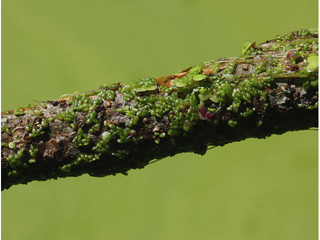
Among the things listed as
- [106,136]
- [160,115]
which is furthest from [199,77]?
[106,136]

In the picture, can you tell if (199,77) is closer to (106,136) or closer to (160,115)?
(160,115)

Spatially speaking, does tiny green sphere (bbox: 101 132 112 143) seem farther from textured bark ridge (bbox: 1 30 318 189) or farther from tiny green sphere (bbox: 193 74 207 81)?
tiny green sphere (bbox: 193 74 207 81)

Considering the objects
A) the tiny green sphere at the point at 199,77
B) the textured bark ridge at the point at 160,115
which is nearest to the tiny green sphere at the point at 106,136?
the textured bark ridge at the point at 160,115

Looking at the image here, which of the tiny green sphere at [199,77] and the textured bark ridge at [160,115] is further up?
the tiny green sphere at [199,77]

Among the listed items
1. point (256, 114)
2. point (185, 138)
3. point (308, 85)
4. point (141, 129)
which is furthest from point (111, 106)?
point (308, 85)

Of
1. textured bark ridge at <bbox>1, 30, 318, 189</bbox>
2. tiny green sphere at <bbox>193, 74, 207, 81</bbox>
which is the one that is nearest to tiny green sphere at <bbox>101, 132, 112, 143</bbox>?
textured bark ridge at <bbox>1, 30, 318, 189</bbox>

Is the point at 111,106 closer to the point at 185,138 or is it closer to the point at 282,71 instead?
the point at 185,138

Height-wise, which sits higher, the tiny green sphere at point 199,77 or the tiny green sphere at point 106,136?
the tiny green sphere at point 199,77

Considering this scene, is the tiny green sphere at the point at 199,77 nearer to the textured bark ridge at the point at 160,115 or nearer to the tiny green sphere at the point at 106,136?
the textured bark ridge at the point at 160,115
